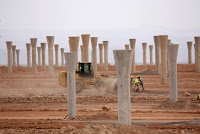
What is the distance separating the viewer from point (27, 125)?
15922 mm

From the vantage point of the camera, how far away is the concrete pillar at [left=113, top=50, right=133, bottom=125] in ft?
45.8

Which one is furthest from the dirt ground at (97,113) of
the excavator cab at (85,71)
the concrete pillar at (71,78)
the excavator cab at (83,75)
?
the excavator cab at (85,71)

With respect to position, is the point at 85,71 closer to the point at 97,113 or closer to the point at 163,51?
the point at 97,113

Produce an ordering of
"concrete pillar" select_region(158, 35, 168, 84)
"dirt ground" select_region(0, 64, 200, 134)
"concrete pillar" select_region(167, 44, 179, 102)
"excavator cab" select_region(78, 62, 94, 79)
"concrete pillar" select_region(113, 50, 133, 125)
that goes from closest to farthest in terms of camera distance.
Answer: "concrete pillar" select_region(113, 50, 133, 125)
"dirt ground" select_region(0, 64, 200, 134)
"concrete pillar" select_region(167, 44, 179, 102)
"excavator cab" select_region(78, 62, 94, 79)
"concrete pillar" select_region(158, 35, 168, 84)

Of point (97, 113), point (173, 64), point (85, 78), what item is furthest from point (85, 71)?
point (97, 113)

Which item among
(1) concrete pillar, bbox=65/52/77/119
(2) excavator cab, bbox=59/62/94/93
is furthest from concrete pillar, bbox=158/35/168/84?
(1) concrete pillar, bbox=65/52/77/119

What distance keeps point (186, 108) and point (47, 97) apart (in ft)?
29.1

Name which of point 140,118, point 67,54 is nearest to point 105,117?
point 140,118

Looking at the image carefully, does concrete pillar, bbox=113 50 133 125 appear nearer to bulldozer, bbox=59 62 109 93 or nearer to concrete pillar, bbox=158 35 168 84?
bulldozer, bbox=59 62 109 93

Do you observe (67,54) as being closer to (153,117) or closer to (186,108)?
(153,117)

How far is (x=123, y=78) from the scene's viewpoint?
14.2 m

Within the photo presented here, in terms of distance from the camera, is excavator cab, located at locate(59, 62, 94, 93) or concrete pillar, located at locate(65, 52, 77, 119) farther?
excavator cab, located at locate(59, 62, 94, 93)

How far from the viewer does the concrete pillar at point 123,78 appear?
14.0 metres

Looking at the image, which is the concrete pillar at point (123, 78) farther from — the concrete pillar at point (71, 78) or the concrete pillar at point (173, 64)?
the concrete pillar at point (173, 64)
